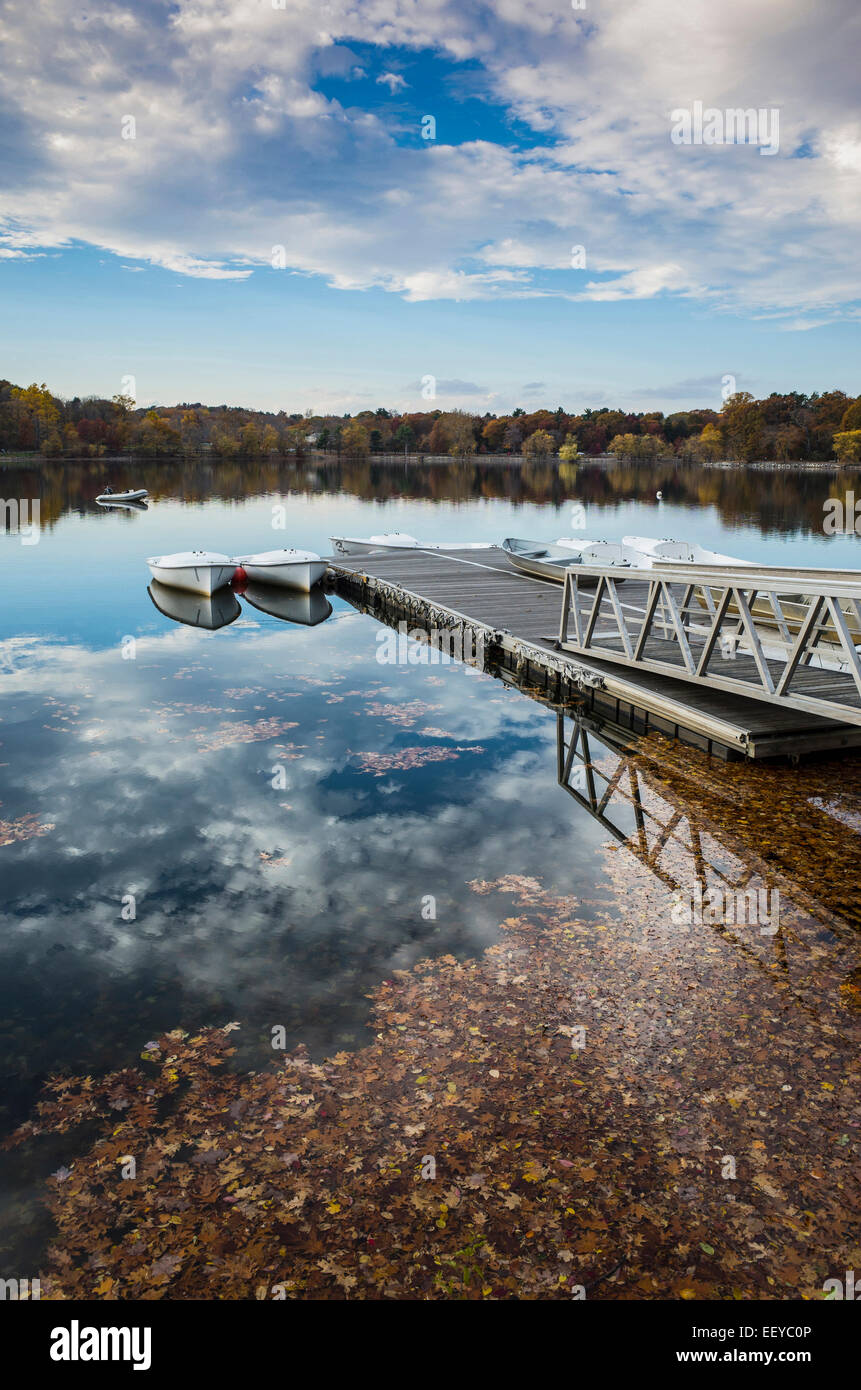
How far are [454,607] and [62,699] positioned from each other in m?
9.64

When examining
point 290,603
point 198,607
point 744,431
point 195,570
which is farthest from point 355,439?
point 198,607

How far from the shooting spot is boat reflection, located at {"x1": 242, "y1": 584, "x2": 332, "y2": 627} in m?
24.8

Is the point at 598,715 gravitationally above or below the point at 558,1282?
above

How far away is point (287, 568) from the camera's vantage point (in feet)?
86.4

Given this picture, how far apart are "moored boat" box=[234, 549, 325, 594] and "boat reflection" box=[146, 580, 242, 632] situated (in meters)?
1.29

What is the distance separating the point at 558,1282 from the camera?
4.22 m

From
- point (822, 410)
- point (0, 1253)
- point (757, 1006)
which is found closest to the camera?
point (0, 1253)

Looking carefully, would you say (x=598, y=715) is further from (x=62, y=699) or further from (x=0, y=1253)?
(x=0, y=1253)

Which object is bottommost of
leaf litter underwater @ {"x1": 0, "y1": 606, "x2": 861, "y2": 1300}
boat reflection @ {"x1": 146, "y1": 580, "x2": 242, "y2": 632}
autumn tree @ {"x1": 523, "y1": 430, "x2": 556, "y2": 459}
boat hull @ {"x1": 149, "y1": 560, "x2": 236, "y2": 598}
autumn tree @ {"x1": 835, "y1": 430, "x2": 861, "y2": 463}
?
leaf litter underwater @ {"x1": 0, "y1": 606, "x2": 861, "y2": 1300}

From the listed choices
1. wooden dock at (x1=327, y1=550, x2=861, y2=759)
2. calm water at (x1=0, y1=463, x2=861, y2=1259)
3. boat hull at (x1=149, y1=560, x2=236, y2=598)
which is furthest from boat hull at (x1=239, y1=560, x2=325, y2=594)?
calm water at (x1=0, y1=463, x2=861, y2=1259)

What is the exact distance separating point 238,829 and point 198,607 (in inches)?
652

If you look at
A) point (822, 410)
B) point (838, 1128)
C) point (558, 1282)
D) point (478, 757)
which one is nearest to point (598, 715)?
point (478, 757)
